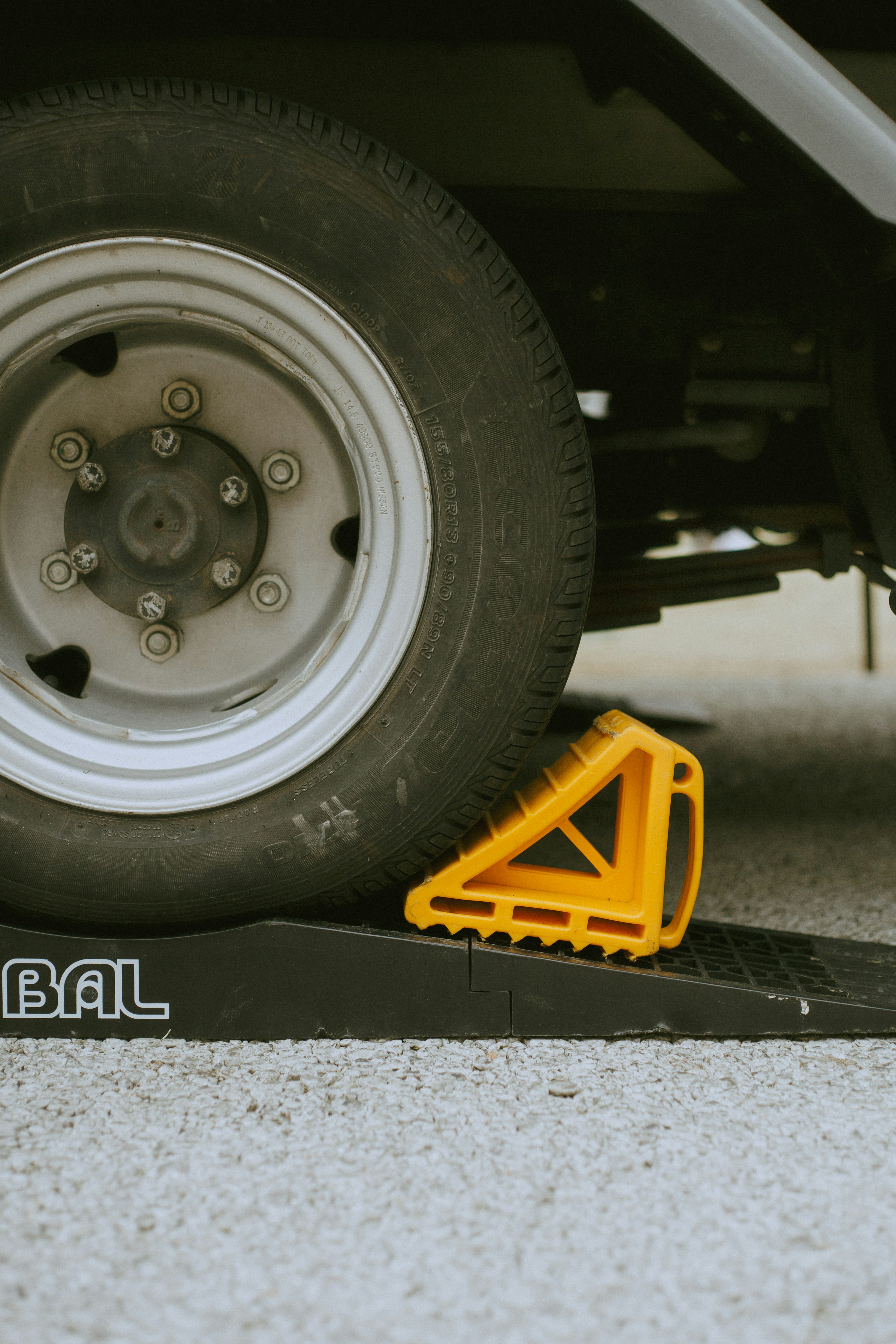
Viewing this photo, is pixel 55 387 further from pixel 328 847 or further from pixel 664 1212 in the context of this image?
pixel 664 1212

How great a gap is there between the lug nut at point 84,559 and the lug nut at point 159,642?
120 mm

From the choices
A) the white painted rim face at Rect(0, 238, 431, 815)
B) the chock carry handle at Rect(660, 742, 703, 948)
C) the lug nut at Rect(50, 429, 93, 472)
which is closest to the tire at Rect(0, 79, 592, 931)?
the white painted rim face at Rect(0, 238, 431, 815)

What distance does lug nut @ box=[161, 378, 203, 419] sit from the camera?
132 centimetres

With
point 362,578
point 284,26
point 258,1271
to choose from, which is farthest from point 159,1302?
point 284,26

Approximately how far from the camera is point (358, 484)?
1236 millimetres

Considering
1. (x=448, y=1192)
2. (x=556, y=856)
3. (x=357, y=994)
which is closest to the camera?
(x=448, y=1192)

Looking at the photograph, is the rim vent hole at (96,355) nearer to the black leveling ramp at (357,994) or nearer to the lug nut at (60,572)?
the lug nut at (60,572)

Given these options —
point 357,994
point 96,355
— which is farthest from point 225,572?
point 357,994

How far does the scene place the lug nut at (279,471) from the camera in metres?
1.34

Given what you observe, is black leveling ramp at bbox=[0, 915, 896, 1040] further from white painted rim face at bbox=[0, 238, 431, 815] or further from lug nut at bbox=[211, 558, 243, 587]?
lug nut at bbox=[211, 558, 243, 587]

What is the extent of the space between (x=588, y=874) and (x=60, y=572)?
0.87m

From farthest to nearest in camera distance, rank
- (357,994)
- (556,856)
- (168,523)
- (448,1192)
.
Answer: (556,856) < (168,523) < (357,994) < (448,1192)

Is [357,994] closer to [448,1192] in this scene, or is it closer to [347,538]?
[448,1192]

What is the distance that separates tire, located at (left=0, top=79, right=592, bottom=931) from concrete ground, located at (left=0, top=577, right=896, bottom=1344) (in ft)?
0.78
